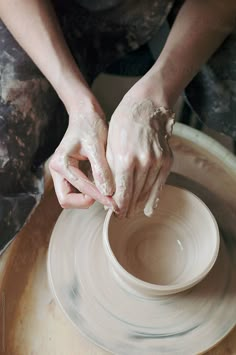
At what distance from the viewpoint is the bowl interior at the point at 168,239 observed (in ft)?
3.92

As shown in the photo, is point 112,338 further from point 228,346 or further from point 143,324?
point 228,346

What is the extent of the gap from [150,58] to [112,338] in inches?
36.3

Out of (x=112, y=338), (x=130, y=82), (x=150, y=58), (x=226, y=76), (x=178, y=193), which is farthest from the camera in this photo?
(x=130, y=82)

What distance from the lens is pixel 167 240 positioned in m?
1.27

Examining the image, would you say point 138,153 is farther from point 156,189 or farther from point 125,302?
point 125,302

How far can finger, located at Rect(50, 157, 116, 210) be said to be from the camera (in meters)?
1.10

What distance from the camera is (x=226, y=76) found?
1.43 metres

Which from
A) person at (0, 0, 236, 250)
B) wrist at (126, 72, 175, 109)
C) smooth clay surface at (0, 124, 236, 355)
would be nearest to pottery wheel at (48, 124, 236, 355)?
smooth clay surface at (0, 124, 236, 355)

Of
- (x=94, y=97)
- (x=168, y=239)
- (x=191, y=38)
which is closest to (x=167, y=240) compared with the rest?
(x=168, y=239)

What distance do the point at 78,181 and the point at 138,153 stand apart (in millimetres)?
Answer: 148

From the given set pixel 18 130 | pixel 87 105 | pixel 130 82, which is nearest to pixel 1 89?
pixel 18 130

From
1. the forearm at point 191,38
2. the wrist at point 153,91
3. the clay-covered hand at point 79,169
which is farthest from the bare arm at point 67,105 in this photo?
the forearm at point 191,38

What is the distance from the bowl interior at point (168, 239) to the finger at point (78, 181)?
7cm

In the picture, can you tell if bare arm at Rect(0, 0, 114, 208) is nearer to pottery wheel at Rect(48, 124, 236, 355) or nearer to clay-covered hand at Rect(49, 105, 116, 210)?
clay-covered hand at Rect(49, 105, 116, 210)
